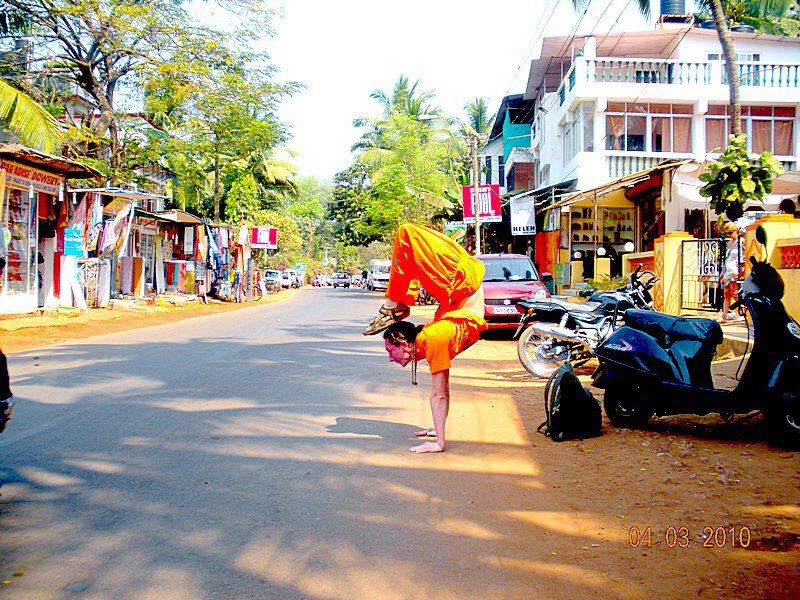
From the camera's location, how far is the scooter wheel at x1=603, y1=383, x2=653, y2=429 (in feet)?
21.6

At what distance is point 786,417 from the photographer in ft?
18.9

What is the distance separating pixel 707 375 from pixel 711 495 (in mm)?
1761

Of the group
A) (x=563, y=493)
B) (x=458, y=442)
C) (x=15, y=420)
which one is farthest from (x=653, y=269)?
(x=15, y=420)

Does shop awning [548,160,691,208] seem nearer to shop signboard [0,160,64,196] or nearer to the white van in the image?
shop signboard [0,160,64,196]

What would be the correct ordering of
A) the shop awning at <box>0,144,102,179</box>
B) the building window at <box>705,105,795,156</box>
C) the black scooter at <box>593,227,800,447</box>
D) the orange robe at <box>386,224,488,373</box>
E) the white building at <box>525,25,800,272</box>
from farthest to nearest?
the building window at <box>705,105,795,156</box>, the white building at <box>525,25,800,272</box>, the shop awning at <box>0,144,102,179</box>, the black scooter at <box>593,227,800,447</box>, the orange robe at <box>386,224,488,373</box>

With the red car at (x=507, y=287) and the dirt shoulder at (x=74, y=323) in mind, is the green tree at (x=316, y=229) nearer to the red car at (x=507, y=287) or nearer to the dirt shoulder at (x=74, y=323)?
the dirt shoulder at (x=74, y=323)

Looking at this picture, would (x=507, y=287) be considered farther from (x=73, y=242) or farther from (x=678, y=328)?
(x=73, y=242)

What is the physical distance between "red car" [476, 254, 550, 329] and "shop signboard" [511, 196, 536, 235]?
9855 mm

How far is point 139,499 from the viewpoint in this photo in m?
4.37

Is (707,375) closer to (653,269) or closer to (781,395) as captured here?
(781,395)

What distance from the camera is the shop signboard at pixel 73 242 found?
1950 centimetres

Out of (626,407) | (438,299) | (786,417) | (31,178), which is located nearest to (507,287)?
(626,407)

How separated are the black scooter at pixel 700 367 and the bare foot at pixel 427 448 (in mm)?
1938

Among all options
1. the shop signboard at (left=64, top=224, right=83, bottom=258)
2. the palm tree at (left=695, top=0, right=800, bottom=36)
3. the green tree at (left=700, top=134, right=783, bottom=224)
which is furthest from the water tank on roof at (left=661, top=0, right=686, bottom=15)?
the shop signboard at (left=64, top=224, right=83, bottom=258)
